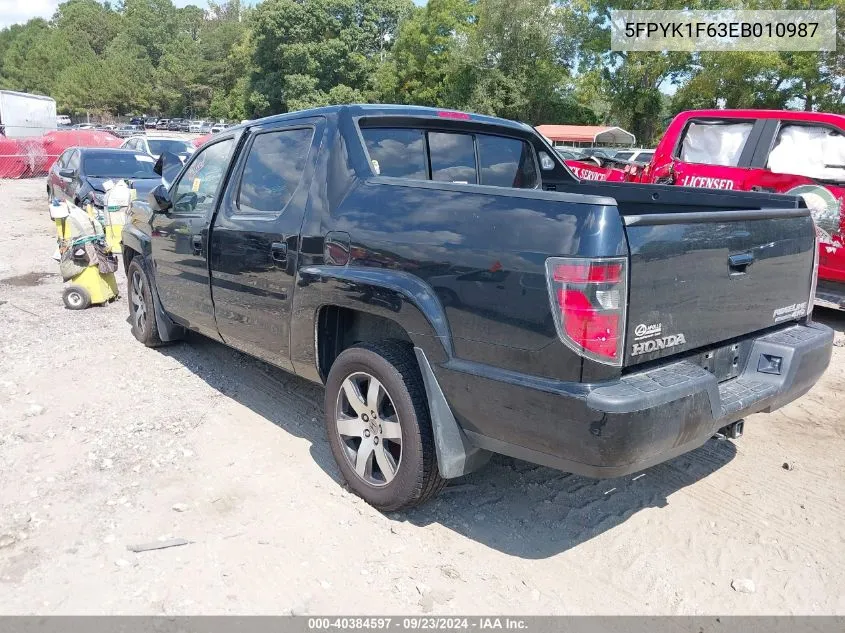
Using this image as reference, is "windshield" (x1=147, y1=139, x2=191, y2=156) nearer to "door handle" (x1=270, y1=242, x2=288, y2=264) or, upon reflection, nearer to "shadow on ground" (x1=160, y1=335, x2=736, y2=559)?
"shadow on ground" (x1=160, y1=335, x2=736, y2=559)

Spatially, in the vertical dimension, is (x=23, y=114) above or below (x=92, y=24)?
below

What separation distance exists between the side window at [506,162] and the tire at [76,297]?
5249mm

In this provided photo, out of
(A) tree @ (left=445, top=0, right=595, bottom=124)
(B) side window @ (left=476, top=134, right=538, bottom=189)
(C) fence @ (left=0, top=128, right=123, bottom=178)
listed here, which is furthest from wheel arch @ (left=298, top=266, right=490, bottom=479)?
(A) tree @ (left=445, top=0, right=595, bottom=124)

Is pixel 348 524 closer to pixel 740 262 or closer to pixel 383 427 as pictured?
pixel 383 427

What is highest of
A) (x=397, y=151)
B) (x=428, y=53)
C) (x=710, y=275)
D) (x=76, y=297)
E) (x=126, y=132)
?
(x=428, y=53)

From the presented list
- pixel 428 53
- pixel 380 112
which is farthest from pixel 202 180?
pixel 428 53

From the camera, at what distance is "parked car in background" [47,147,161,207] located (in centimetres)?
1242

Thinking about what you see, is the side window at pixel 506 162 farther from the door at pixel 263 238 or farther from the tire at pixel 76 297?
the tire at pixel 76 297

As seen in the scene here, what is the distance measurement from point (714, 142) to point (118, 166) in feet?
35.3

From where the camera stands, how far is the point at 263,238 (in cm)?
401

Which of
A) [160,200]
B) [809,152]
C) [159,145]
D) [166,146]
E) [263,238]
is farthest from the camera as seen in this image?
[159,145]

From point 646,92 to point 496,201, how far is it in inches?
1536
